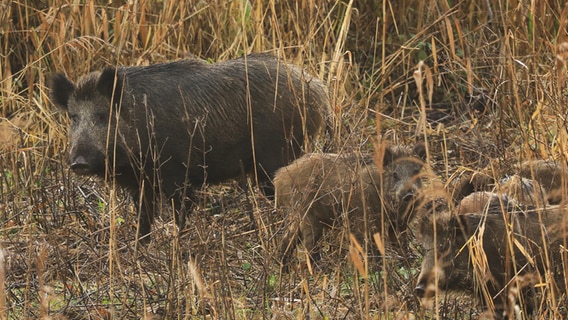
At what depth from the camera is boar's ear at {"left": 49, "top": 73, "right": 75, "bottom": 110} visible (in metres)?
6.80

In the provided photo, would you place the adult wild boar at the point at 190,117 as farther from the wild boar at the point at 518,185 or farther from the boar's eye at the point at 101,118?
the wild boar at the point at 518,185

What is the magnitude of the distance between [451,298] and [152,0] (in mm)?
3984

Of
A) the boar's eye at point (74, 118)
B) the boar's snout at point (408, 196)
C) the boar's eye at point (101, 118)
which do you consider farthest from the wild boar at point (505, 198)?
the boar's eye at point (74, 118)

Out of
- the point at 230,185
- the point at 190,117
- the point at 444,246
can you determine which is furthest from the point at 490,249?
the point at 230,185

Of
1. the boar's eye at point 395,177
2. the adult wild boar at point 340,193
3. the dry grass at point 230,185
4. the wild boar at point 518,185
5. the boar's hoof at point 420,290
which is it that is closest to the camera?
the boar's hoof at point 420,290

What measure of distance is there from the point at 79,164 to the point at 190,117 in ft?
2.58

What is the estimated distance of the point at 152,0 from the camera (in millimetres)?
8289

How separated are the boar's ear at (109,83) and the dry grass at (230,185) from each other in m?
0.32

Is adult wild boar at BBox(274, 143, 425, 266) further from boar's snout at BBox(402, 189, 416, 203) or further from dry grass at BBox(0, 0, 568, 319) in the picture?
Answer: dry grass at BBox(0, 0, 568, 319)

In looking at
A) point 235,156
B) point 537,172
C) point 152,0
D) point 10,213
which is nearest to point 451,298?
point 537,172

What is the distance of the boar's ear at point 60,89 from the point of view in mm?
6797

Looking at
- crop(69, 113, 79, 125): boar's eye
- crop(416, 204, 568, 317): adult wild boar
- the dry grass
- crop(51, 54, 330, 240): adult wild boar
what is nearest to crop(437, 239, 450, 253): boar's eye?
crop(416, 204, 568, 317): adult wild boar

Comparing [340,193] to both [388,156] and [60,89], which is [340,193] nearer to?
[388,156]

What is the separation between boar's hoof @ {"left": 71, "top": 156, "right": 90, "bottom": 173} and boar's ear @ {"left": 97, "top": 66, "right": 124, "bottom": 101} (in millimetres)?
417
